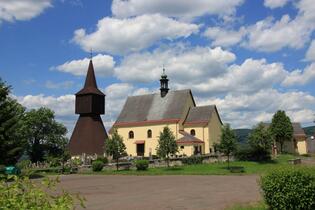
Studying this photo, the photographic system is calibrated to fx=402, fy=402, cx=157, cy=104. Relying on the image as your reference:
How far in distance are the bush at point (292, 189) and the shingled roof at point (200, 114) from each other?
47.8 m

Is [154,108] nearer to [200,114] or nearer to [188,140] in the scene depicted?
[200,114]

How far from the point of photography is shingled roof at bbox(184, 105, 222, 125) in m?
60.6

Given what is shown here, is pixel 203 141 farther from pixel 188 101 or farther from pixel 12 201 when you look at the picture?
pixel 12 201

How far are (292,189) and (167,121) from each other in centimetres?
5067

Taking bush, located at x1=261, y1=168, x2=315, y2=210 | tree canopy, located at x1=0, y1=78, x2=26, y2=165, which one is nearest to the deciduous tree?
tree canopy, located at x1=0, y1=78, x2=26, y2=165

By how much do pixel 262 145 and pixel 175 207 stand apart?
33.9 m

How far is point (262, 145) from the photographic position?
4659cm

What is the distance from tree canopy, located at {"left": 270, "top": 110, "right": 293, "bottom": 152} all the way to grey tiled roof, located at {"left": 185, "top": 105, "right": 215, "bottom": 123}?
39.2ft

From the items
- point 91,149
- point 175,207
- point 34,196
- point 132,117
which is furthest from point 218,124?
point 34,196

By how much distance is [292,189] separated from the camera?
11.7 meters

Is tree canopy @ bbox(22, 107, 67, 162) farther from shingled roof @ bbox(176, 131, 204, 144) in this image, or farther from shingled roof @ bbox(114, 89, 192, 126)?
shingled roof @ bbox(176, 131, 204, 144)

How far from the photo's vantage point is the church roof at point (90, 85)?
221 feet

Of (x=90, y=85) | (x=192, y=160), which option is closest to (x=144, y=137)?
(x=90, y=85)

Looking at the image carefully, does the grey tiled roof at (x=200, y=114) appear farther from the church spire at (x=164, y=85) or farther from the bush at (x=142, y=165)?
the bush at (x=142, y=165)
